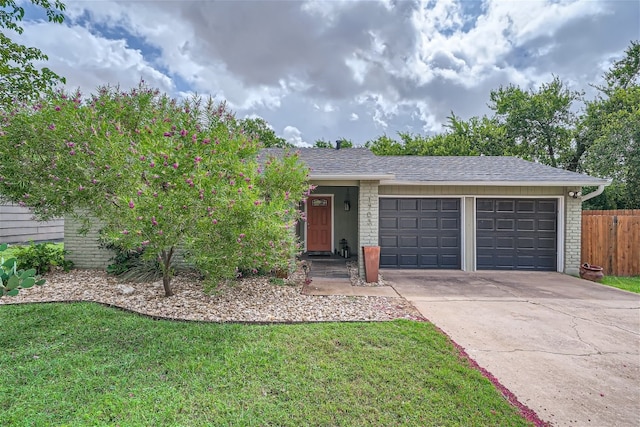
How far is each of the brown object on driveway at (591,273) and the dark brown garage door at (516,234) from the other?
2.08ft

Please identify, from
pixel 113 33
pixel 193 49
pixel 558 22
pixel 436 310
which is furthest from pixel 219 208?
pixel 558 22

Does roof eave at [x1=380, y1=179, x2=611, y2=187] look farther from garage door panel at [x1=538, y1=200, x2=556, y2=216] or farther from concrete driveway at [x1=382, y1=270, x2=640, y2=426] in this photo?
concrete driveway at [x1=382, y1=270, x2=640, y2=426]

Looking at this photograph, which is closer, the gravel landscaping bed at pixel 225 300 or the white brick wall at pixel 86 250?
the gravel landscaping bed at pixel 225 300

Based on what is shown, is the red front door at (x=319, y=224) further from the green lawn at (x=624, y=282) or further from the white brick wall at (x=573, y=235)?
the green lawn at (x=624, y=282)

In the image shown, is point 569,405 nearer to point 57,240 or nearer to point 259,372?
point 259,372

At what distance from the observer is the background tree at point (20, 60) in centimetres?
745

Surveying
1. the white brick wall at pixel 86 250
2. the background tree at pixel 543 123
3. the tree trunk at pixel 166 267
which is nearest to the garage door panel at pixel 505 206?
the tree trunk at pixel 166 267

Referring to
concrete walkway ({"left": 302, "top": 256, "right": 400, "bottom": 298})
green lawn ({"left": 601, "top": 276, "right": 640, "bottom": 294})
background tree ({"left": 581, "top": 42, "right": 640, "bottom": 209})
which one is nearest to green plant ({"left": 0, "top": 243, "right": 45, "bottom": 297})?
concrete walkway ({"left": 302, "top": 256, "right": 400, "bottom": 298})

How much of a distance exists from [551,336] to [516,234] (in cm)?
504

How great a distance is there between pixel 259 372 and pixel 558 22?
12890mm

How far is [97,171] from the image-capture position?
421 centimetres

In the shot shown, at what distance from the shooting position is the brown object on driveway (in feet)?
24.3

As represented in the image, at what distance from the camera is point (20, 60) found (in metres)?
7.69

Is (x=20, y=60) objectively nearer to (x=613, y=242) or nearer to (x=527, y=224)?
(x=527, y=224)
